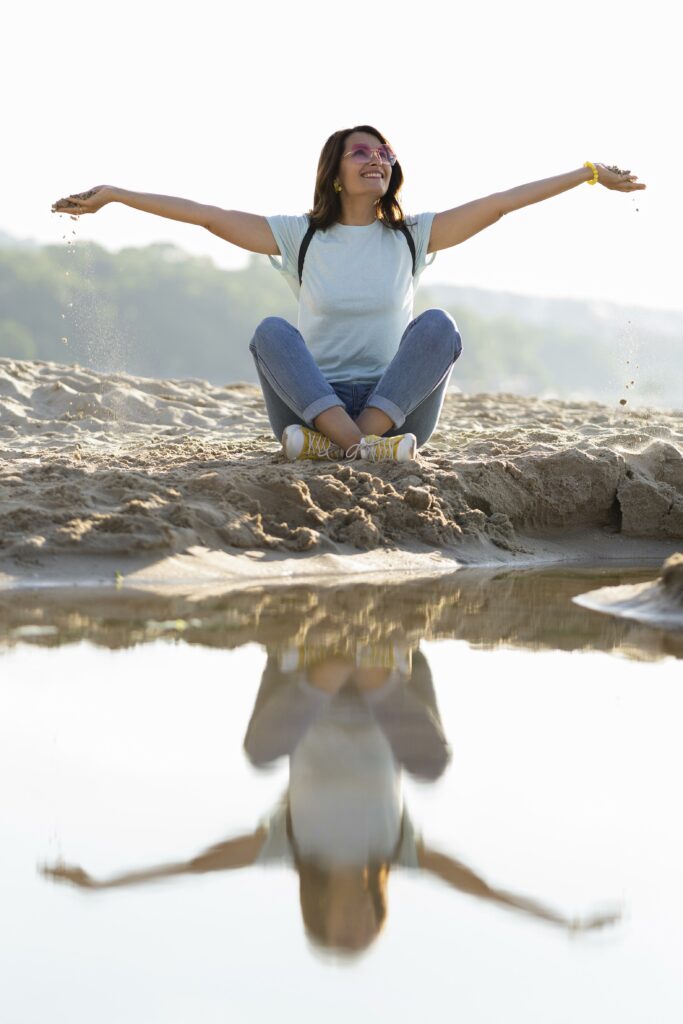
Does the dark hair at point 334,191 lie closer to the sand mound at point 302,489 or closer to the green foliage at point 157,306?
the sand mound at point 302,489

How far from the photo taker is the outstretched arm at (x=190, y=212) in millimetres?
4254

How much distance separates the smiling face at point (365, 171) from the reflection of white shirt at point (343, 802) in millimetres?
2833

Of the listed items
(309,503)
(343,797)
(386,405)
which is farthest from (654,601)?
(343,797)

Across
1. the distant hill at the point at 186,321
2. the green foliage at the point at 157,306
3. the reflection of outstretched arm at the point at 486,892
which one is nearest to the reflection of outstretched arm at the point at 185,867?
the reflection of outstretched arm at the point at 486,892

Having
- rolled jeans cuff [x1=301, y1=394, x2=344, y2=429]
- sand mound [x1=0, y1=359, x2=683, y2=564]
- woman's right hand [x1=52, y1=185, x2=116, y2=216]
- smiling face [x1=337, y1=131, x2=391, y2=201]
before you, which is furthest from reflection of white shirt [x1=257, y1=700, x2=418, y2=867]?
smiling face [x1=337, y1=131, x2=391, y2=201]

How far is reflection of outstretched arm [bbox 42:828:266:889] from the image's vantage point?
4.62 ft

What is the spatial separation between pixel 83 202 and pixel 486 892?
10.9ft

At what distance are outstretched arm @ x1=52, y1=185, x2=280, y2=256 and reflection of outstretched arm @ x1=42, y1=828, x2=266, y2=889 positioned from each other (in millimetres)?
3142

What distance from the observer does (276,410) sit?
183 inches

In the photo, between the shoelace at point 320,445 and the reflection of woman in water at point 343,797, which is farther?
the shoelace at point 320,445

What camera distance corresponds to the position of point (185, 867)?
4.73 feet

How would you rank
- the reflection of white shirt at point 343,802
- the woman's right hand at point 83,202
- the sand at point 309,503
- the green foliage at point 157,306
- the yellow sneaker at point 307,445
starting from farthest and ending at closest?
1. the green foliage at point 157,306
2. the yellow sneaker at point 307,445
3. the woman's right hand at point 83,202
4. the sand at point 309,503
5. the reflection of white shirt at point 343,802

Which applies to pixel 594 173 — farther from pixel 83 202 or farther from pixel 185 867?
pixel 185 867

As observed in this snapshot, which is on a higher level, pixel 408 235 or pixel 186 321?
pixel 408 235
